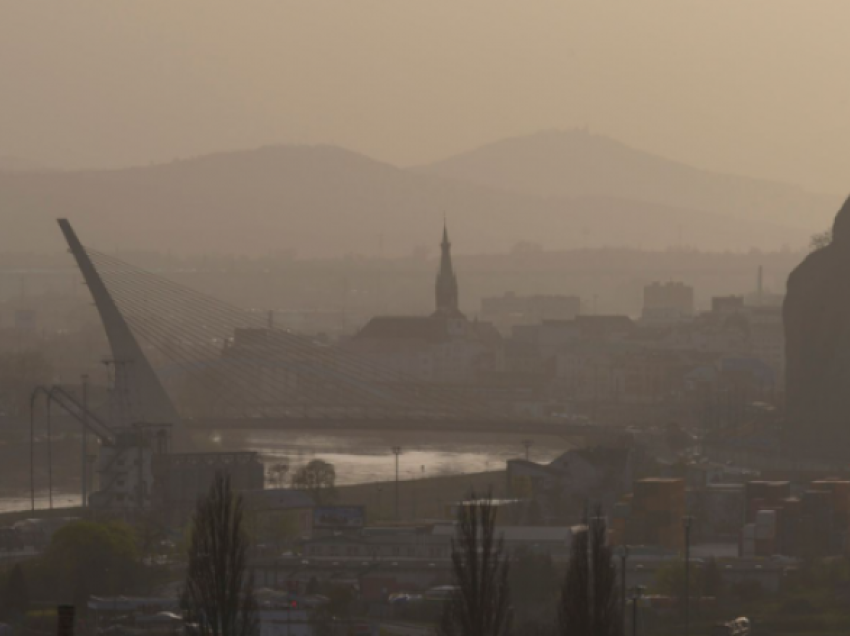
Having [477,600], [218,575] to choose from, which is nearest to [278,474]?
[218,575]

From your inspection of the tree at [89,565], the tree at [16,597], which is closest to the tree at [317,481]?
the tree at [89,565]

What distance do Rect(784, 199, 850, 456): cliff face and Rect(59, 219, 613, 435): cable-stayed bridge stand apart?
2.78 meters

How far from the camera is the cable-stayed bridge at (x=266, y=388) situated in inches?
1174

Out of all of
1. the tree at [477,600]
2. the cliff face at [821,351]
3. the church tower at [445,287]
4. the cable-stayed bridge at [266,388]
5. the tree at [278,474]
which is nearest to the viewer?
the tree at [477,600]

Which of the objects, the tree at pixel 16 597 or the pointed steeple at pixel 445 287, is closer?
the tree at pixel 16 597

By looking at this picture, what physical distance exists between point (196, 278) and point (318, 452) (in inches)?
2304

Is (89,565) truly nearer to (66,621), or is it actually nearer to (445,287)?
(66,621)

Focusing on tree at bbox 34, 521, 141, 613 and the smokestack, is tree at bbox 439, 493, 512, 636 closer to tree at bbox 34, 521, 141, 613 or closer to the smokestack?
the smokestack

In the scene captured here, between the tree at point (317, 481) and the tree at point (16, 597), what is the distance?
19.4ft

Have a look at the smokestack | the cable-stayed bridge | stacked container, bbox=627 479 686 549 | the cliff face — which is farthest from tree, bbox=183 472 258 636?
the cliff face

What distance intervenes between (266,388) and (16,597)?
80.9 ft

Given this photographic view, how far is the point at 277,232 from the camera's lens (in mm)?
124688

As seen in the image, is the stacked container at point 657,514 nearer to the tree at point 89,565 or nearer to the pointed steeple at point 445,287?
the tree at point 89,565

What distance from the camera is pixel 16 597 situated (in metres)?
16.2
